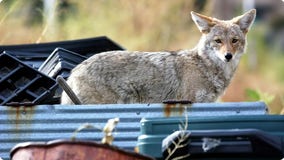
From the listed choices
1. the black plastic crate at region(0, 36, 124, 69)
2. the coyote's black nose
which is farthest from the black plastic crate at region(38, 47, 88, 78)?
the coyote's black nose

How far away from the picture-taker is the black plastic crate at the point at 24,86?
7.99 meters

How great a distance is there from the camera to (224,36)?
1087cm

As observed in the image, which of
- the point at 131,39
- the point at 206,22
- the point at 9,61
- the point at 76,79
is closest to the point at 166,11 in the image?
the point at 131,39

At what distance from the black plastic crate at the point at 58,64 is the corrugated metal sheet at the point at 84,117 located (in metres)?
1.43

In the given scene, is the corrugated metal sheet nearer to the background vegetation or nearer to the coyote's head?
the coyote's head

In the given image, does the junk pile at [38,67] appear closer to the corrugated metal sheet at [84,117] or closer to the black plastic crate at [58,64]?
the black plastic crate at [58,64]

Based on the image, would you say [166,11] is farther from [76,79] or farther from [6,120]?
[6,120]

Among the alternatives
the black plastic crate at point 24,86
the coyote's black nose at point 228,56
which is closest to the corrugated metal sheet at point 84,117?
the black plastic crate at point 24,86

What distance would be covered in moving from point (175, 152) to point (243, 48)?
4416mm

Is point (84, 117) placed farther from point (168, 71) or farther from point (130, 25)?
point (130, 25)

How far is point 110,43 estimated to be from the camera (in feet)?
34.7

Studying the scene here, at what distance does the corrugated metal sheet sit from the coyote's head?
3371 millimetres

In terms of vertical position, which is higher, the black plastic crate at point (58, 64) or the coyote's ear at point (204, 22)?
the coyote's ear at point (204, 22)

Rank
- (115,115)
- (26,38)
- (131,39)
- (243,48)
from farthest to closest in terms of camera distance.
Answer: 1. (131,39)
2. (26,38)
3. (243,48)
4. (115,115)
